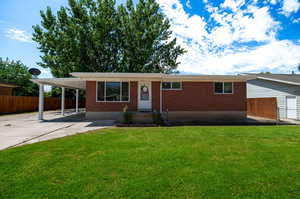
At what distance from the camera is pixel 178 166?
138 inches

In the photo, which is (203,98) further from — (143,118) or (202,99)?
(143,118)

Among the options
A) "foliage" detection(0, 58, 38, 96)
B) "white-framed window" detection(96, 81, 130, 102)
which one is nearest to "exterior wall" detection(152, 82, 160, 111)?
"white-framed window" detection(96, 81, 130, 102)

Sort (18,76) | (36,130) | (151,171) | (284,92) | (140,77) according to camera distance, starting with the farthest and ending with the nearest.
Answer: (18,76)
(284,92)
(140,77)
(36,130)
(151,171)

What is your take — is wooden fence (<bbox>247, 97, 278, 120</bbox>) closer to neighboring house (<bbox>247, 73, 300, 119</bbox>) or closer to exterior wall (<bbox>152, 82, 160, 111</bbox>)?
neighboring house (<bbox>247, 73, 300, 119</bbox>)

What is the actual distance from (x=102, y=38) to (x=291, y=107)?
20.2 m

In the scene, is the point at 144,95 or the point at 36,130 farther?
the point at 144,95

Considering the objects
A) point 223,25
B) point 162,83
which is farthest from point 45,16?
point 223,25

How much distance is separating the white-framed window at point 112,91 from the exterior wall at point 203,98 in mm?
3243

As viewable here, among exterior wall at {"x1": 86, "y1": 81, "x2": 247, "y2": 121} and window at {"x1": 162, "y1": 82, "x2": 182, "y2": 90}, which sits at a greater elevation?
window at {"x1": 162, "y1": 82, "x2": 182, "y2": 90}

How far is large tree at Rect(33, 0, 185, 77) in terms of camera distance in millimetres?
19484

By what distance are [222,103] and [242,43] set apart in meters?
7.88

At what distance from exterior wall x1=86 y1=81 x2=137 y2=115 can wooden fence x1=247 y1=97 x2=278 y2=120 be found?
36.0 ft

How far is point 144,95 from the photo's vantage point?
11.5 metres

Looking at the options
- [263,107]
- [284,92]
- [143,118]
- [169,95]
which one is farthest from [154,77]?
[284,92]
